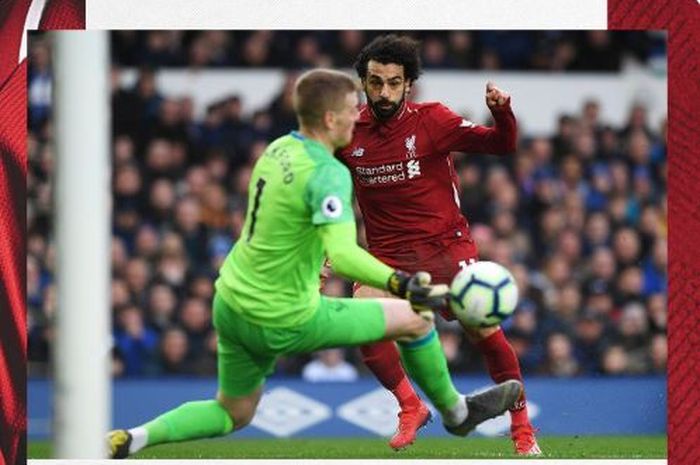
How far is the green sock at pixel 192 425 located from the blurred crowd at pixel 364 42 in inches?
252

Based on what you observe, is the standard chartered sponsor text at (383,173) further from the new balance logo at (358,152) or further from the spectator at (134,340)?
the spectator at (134,340)

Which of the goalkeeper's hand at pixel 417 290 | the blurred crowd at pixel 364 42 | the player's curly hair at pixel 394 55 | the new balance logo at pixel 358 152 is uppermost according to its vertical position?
the blurred crowd at pixel 364 42

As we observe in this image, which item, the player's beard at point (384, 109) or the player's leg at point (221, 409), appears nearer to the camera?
the player's leg at point (221, 409)

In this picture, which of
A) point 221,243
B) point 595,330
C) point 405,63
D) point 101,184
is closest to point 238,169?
point 221,243

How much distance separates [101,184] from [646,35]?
7.59 m

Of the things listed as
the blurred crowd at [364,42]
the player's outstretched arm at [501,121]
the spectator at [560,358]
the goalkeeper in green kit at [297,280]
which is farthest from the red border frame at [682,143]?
the blurred crowd at [364,42]

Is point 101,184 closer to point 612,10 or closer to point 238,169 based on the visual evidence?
point 612,10

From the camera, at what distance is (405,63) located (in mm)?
8430

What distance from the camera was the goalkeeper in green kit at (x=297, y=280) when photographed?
687 cm

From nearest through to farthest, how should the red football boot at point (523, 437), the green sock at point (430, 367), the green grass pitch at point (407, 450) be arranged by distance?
the green sock at point (430, 367), the red football boot at point (523, 437), the green grass pitch at point (407, 450)

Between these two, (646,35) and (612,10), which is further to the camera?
(646,35)

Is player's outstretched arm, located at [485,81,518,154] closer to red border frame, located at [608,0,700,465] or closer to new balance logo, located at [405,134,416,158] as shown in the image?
new balance logo, located at [405,134,416,158]

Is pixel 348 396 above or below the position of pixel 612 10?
below

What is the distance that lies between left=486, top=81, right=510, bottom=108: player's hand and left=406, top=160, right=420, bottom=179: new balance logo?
64 centimetres
